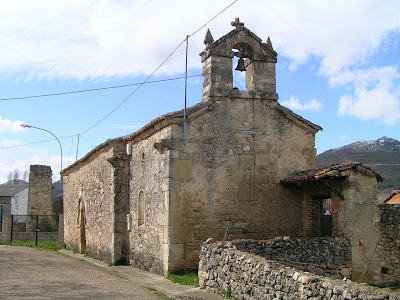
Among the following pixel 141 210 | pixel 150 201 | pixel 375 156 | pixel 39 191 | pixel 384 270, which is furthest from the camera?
pixel 375 156

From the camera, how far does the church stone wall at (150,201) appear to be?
1252cm

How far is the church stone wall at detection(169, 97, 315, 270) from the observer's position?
1241 centimetres

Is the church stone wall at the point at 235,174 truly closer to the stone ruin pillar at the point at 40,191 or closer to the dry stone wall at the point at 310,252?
the dry stone wall at the point at 310,252

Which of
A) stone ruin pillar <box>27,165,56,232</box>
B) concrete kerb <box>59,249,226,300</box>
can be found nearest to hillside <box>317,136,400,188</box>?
stone ruin pillar <box>27,165,56,232</box>

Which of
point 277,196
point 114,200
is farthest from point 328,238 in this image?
point 114,200

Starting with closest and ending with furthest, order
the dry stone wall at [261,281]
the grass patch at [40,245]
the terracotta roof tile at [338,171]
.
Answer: the dry stone wall at [261,281] < the terracotta roof tile at [338,171] < the grass patch at [40,245]

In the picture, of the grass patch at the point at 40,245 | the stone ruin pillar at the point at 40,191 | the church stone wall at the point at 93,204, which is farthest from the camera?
the stone ruin pillar at the point at 40,191

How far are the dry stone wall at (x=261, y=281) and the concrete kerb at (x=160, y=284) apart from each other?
256mm

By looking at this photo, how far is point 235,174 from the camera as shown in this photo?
1305cm

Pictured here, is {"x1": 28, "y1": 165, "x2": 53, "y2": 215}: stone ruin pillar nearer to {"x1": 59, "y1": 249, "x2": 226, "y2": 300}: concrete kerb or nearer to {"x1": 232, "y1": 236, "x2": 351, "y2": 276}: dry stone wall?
{"x1": 59, "y1": 249, "x2": 226, "y2": 300}: concrete kerb

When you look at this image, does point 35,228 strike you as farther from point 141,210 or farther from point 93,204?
point 141,210

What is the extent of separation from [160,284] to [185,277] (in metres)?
0.67

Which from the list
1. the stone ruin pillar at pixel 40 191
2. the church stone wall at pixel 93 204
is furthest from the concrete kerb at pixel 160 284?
the stone ruin pillar at pixel 40 191

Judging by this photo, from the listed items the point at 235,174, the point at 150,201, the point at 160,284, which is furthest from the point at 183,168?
the point at 160,284
